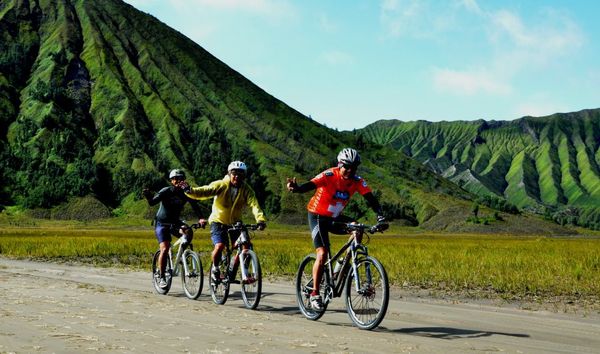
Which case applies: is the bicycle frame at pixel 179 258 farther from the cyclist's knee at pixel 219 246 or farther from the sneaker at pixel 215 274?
the cyclist's knee at pixel 219 246

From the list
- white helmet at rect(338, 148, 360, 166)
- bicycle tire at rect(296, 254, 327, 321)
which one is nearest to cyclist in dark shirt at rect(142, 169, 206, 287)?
bicycle tire at rect(296, 254, 327, 321)

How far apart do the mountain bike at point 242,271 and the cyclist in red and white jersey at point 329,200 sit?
1760 millimetres

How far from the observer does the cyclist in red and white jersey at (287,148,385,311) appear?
37.6ft

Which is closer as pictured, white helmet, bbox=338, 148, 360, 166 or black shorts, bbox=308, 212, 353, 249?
white helmet, bbox=338, 148, 360, 166

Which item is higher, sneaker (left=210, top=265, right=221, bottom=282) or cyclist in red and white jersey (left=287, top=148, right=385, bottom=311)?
cyclist in red and white jersey (left=287, top=148, right=385, bottom=311)

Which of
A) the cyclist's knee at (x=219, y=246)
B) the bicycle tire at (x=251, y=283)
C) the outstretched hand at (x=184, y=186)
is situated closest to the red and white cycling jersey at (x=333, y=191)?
the bicycle tire at (x=251, y=283)

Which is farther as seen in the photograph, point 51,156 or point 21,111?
point 21,111

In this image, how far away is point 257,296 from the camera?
13.2m

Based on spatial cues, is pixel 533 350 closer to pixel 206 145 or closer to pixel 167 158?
pixel 167 158

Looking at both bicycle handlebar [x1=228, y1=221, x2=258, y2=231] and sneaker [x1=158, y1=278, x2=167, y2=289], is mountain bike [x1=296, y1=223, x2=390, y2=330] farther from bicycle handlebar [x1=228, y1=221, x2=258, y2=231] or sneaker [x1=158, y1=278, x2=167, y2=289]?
sneaker [x1=158, y1=278, x2=167, y2=289]

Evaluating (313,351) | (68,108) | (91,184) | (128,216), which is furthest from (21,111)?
(313,351)

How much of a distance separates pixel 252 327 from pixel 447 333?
3122 mm

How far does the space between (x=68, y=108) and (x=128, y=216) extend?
2101 inches

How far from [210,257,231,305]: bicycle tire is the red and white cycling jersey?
10.9 feet
